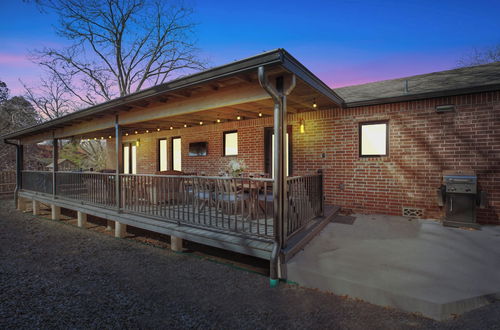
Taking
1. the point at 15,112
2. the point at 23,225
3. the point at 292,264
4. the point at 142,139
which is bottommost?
the point at 23,225

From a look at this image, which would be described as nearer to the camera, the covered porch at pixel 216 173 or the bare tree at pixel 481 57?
the covered porch at pixel 216 173

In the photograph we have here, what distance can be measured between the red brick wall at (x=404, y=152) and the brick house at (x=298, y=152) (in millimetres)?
23

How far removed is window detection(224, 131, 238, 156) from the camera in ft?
27.4

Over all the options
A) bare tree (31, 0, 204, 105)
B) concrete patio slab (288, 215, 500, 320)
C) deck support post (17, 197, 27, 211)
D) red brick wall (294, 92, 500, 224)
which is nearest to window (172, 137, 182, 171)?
red brick wall (294, 92, 500, 224)

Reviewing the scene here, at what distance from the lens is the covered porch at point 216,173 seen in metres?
3.35

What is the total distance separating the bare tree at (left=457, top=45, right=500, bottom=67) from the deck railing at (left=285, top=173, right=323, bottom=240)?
19.0 metres

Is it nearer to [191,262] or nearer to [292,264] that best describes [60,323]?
[191,262]

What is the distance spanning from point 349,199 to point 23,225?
9751mm

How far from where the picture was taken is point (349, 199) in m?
6.23

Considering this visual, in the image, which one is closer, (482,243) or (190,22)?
(482,243)

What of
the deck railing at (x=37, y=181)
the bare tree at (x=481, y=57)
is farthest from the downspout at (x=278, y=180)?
the bare tree at (x=481, y=57)

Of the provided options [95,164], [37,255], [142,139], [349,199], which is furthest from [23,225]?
[95,164]

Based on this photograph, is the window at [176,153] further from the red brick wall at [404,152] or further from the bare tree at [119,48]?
the bare tree at [119,48]

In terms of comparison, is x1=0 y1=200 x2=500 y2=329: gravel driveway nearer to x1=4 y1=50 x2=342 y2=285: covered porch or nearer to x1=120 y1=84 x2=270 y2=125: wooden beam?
x1=4 y1=50 x2=342 y2=285: covered porch
